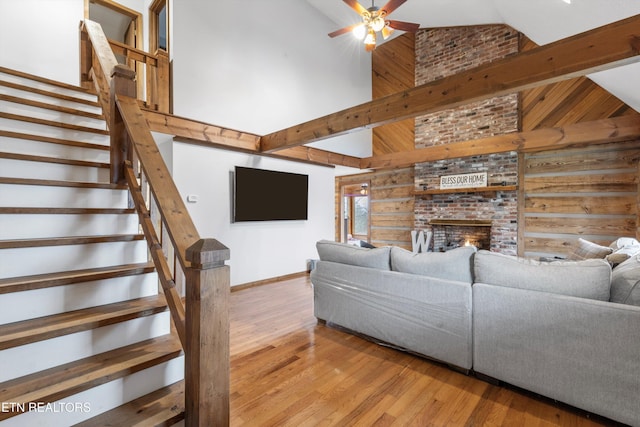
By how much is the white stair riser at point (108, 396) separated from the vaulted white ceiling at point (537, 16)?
3875 mm

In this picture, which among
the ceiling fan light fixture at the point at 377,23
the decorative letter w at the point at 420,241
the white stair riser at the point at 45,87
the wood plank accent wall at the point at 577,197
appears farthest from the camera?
the decorative letter w at the point at 420,241

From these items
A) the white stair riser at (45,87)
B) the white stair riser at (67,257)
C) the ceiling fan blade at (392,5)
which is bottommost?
the white stair riser at (67,257)

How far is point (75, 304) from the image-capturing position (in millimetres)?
1567

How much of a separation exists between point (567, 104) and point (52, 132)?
682cm

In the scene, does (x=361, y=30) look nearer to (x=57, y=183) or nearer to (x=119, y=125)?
(x=119, y=125)

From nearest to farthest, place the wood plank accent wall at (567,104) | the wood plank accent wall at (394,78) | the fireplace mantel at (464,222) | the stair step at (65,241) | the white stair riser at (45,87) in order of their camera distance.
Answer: the stair step at (65,241), the white stair riser at (45,87), the wood plank accent wall at (567,104), the fireplace mantel at (464,222), the wood plank accent wall at (394,78)

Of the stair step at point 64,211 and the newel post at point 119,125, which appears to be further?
the newel post at point 119,125

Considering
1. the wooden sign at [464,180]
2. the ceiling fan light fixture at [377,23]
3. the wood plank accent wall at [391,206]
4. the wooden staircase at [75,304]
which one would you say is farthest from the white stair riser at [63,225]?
the wood plank accent wall at [391,206]

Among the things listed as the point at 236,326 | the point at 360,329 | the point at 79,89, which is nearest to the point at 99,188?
the point at 236,326

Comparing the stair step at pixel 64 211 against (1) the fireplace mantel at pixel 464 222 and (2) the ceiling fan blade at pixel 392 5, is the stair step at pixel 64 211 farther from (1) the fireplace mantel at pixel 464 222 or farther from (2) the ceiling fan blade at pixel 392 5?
(1) the fireplace mantel at pixel 464 222

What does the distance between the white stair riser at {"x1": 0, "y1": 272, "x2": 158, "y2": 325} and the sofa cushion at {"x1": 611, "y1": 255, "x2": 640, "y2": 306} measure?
9.26ft

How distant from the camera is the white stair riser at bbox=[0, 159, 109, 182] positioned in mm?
2010

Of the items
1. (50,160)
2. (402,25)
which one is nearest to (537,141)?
(402,25)

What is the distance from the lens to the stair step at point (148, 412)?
1247 millimetres
